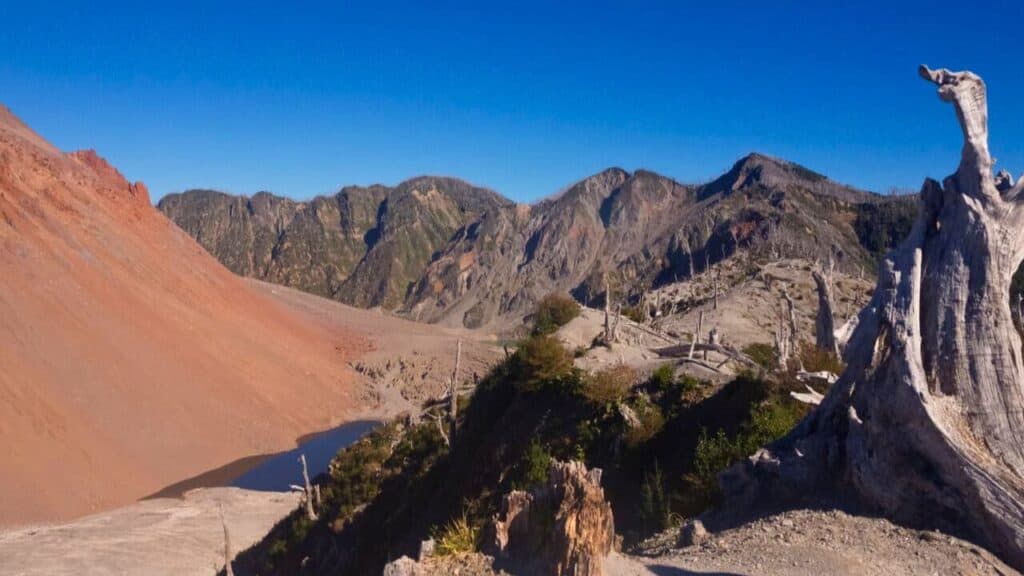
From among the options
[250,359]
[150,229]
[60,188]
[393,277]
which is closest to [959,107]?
[250,359]

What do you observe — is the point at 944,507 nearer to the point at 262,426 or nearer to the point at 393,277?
the point at 262,426

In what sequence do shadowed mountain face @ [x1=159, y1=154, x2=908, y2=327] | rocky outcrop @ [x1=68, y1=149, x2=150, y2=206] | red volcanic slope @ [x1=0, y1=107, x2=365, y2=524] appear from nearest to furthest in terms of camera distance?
red volcanic slope @ [x1=0, y1=107, x2=365, y2=524] → rocky outcrop @ [x1=68, y1=149, x2=150, y2=206] → shadowed mountain face @ [x1=159, y1=154, x2=908, y2=327]

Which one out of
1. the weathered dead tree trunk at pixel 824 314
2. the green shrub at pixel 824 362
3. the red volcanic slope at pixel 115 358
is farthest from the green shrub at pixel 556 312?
the red volcanic slope at pixel 115 358

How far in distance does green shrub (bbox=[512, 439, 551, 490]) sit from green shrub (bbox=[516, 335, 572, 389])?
244 centimetres

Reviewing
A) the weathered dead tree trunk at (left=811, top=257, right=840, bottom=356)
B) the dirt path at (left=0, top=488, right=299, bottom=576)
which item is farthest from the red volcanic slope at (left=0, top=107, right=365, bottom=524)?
the weathered dead tree trunk at (left=811, top=257, right=840, bottom=356)

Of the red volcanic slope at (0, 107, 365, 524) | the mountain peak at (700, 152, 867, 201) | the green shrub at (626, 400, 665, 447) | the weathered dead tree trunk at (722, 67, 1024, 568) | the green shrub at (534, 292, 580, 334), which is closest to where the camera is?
the weathered dead tree trunk at (722, 67, 1024, 568)

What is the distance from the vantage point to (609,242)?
514 ft

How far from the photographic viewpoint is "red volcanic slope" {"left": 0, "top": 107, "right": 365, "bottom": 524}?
1476 inches

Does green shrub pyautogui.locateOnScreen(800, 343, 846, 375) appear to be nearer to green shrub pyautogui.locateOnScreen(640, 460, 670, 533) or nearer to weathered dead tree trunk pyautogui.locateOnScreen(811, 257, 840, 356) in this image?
weathered dead tree trunk pyautogui.locateOnScreen(811, 257, 840, 356)

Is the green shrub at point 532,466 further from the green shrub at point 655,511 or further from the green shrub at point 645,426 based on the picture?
the green shrub at point 655,511

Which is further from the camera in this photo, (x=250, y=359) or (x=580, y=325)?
(x=250, y=359)

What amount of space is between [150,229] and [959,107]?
7472 centimetres

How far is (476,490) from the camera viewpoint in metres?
18.0

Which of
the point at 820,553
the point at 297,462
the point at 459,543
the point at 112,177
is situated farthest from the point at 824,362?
the point at 112,177
